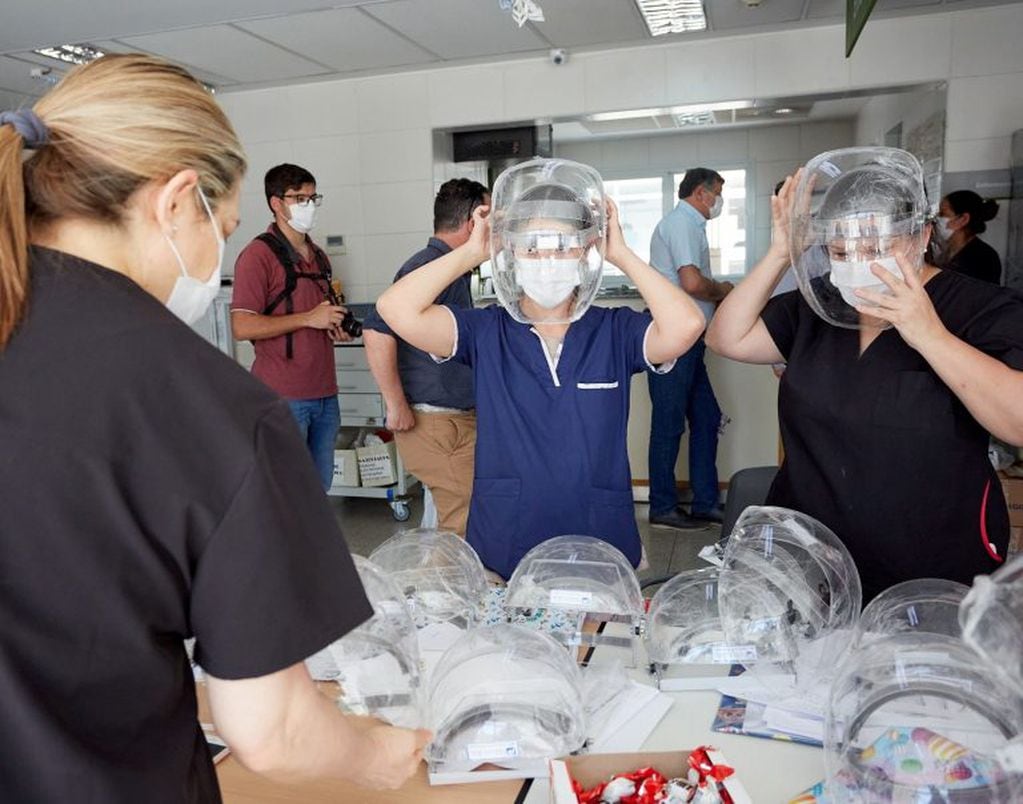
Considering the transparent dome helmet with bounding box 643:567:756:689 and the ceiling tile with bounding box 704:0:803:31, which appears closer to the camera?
the transparent dome helmet with bounding box 643:567:756:689

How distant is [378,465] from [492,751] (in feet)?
11.9

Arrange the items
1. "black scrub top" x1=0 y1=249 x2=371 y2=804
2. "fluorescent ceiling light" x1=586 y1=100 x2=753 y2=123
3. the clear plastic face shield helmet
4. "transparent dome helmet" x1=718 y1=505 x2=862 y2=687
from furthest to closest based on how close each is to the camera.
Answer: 1. "fluorescent ceiling light" x1=586 y1=100 x2=753 y2=123
2. the clear plastic face shield helmet
3. "transparent dome helmet" x1=718 y1=505 x2=862 y2=687
4. "black scrub top" x1=0 y1=249 x2=371 y2=804

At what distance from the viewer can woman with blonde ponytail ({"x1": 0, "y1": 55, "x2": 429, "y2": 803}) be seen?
66cm

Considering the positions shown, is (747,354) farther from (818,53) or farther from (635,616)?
(818,53)

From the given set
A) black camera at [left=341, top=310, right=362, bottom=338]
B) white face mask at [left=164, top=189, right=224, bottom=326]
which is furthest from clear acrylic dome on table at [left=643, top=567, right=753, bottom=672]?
black camera at [left=341, top=310, right=362, bottom=338]

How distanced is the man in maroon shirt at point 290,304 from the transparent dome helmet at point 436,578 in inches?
73.9

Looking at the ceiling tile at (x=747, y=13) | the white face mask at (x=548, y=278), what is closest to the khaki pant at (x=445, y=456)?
the white face mask at (x=548, y=278)

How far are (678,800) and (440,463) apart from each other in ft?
5.84

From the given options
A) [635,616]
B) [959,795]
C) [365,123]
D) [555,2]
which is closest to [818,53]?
Result: [555,2]

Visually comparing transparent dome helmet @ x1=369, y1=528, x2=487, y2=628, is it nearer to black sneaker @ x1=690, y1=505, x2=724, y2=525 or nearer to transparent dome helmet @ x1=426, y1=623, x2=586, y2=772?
transparent dome helmet @ x1=426, y1=623, x2=586, y2=772

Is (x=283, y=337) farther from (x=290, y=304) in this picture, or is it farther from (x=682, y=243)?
(x=682, y=243)

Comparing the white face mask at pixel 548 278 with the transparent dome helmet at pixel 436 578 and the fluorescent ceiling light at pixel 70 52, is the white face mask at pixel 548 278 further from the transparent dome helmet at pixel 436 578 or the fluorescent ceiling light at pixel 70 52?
the fluorescent ceiling light at pixel 70 52

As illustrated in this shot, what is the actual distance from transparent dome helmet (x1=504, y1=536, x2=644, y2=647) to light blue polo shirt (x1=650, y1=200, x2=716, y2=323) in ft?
9.78

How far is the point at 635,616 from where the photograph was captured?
1.40 meters
